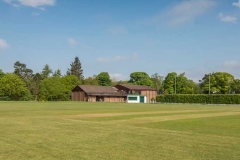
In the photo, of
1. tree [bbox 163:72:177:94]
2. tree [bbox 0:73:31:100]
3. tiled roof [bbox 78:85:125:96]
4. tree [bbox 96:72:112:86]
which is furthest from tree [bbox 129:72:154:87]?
tree [bbox 0:73:31:100]

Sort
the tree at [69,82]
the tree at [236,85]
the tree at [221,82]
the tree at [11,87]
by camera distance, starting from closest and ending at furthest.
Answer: the tree at [11,87], the tree at [221,82], the tree at [236,85], the tree at [69,82]

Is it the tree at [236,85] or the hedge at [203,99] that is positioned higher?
the tree at [236,85]

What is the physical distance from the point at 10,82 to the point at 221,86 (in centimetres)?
7028

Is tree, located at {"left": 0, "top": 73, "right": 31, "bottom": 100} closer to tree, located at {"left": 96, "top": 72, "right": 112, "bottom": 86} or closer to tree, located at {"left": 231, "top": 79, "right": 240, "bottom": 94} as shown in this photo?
tree, located at {"left": 96, "top": 72, "right": 112, "bottom": 86}

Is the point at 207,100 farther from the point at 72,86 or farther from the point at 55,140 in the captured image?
the point at 55,140

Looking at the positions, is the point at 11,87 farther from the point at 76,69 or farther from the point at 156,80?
the point at 156,80

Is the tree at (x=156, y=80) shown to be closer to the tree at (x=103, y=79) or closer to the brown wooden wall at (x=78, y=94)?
the tree at (x=103, y=79)

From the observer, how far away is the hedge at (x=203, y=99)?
71113 millimetres

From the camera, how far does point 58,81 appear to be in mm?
99500

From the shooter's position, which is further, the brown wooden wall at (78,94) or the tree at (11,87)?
the brown wooden wall at (78,94)

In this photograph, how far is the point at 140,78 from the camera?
135 meters

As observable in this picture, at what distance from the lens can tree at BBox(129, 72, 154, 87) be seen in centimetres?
12975

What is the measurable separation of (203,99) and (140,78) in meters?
59.8

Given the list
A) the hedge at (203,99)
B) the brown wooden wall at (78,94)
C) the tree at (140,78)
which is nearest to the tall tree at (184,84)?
the tree at (140,78)
